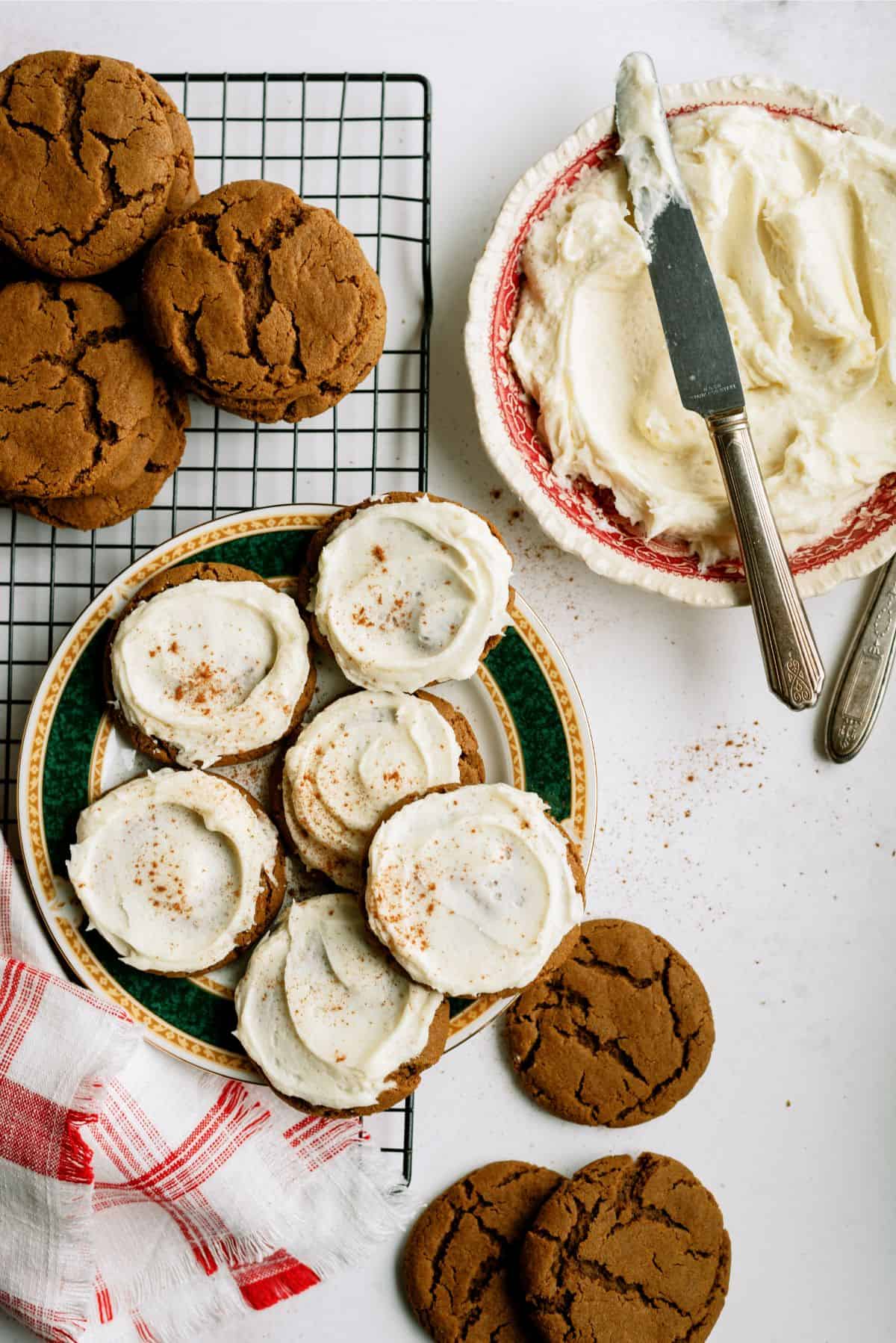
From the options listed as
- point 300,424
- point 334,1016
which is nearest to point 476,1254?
point 334,1016

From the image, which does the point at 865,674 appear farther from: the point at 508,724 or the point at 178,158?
the point at 178,158

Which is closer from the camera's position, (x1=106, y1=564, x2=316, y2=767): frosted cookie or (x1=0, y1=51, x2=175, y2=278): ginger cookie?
(x1=0, y1=51, x2=175, y2=278): ginger cookie

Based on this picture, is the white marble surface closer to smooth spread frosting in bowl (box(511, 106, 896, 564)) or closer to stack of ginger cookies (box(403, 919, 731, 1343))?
stack of ginger cookies (box(403, 919, 731, 1343))

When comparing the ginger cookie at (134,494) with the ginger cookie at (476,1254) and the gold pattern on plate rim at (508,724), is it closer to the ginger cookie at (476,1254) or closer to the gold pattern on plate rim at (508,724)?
the gold pattern on plate rim at (508,724)

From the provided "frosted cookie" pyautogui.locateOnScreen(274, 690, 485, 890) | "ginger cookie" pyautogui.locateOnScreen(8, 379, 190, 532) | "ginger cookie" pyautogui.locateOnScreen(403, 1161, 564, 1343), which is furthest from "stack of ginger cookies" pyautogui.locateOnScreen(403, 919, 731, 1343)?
"ginger cookie" pyautogui.locateOnScreen(8, 379, 190, 532)

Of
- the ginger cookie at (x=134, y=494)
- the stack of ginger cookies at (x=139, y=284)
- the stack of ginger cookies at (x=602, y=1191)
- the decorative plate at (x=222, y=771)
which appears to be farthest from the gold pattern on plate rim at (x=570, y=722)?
the ginger cookie at (x=134, y=494)

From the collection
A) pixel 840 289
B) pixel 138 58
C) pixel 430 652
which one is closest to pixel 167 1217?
pixel 430 652
